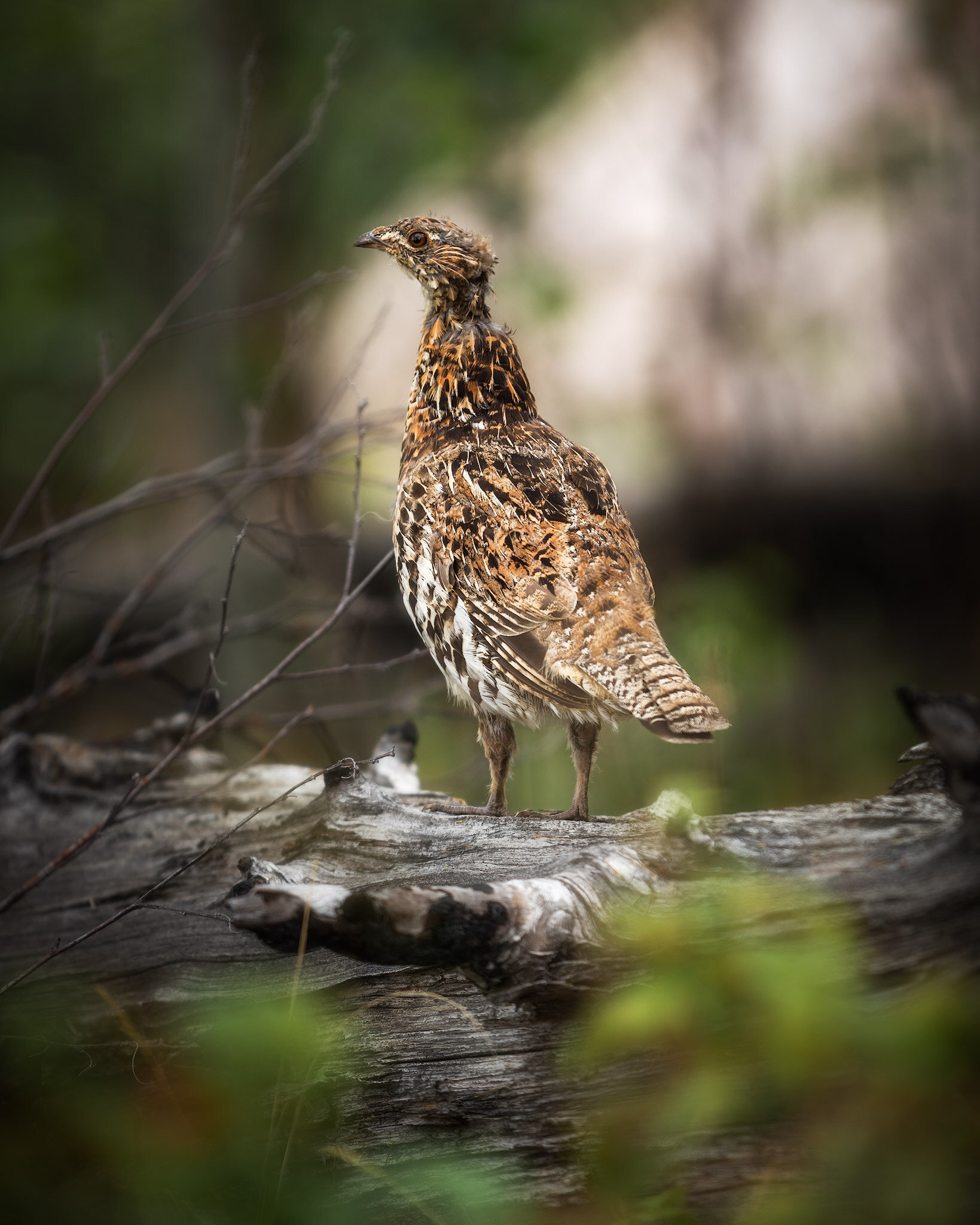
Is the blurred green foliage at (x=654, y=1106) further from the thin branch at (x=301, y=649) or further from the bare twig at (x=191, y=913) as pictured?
the thin branch at (x=301, y=649)

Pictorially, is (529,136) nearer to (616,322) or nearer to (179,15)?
(616,322)

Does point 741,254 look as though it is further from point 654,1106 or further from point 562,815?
point 654,1106

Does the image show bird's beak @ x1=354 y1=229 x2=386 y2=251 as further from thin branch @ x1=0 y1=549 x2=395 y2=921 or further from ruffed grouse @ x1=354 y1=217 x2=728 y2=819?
thin branch @ x1=0 y1=549 x2=395 y2=921

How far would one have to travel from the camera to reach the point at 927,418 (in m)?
7.83

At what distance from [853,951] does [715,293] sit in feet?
22.6

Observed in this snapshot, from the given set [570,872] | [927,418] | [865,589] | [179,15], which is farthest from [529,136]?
[570,872]

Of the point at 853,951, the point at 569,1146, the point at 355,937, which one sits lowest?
the point at 569,1146

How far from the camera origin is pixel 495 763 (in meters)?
3.41

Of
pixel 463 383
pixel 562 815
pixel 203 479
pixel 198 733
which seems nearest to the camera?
pixel 198 733

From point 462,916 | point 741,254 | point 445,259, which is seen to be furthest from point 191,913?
point 741,254

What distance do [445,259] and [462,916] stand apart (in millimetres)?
2309

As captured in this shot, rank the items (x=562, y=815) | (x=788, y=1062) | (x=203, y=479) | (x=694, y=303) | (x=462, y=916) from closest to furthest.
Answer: (x=788, y=1062), (x=462, y=916), (x=562, y=815), (x=203, y=479), (x=694, y=303)

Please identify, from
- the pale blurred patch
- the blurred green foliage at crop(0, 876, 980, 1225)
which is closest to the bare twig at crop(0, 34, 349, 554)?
the blurred green foliage at crop(0, 876, 980, 1225)

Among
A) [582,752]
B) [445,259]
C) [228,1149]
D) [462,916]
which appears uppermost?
[445,259]
